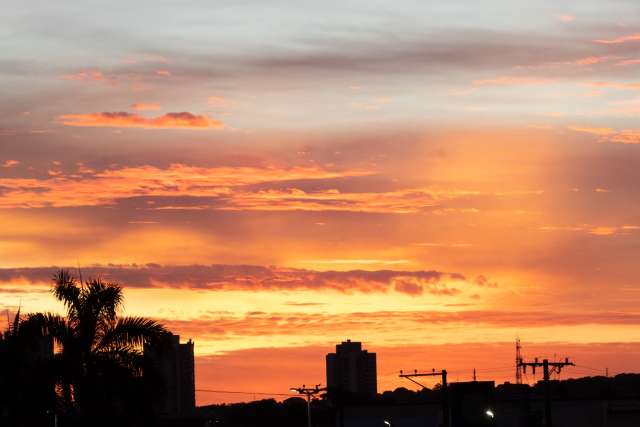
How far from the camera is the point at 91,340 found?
52562 millimetres

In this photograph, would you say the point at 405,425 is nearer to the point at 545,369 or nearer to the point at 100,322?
the point at 545,369

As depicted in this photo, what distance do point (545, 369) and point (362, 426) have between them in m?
47.4

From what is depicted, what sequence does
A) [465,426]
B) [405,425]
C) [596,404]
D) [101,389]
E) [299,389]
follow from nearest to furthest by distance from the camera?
1. [101,389]
2. [465,426]
3. [299,389]
4. [596,404]
5. [405,425]

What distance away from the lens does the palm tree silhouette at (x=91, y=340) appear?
51.8m

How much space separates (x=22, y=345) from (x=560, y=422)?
307ft

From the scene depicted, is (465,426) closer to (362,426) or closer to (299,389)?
(299,389)

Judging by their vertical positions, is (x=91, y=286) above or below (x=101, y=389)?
above

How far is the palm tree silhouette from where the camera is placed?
5184 cm

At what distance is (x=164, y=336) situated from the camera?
2076 inches

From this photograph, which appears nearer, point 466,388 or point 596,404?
point 466,388

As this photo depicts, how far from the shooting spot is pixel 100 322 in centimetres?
5275

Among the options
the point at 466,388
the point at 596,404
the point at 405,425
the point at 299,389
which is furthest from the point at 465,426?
the point at 405,425

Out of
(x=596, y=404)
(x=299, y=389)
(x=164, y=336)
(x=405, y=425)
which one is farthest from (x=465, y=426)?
(x=164, y=336)

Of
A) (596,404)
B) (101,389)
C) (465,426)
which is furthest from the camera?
(596,404)
